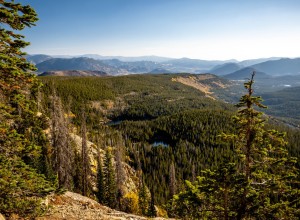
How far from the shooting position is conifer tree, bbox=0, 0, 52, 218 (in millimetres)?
12492

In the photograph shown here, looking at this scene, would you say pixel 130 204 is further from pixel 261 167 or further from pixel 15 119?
pixel 15 119

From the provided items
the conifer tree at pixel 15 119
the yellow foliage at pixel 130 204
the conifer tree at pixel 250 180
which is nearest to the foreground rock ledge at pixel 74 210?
the conifer tree at pixel 15 119

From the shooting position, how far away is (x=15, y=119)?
13219 mm

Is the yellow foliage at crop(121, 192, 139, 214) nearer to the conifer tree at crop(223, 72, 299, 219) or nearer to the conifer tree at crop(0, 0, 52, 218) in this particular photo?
the conifer tree at crop(223, 72, 299, 219)

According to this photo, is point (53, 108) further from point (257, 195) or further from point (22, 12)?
point (257, 195)

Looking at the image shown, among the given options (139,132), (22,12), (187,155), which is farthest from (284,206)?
(139,132)

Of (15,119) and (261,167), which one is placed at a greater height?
(15,119)

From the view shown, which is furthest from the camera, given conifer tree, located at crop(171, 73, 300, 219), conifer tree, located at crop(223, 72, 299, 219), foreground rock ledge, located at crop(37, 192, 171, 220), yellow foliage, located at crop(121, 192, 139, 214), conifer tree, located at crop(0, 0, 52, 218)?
yellow foliage, located at crop(121, 192, 139, 214)

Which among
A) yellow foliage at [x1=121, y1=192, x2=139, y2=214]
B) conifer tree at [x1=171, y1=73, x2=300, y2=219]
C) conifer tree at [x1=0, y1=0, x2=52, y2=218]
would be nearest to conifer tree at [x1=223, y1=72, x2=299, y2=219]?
conifer tree at [x1=171, y1=73, x2=300, y2=219]

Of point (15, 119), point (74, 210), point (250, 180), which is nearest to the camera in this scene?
point (15, 119)

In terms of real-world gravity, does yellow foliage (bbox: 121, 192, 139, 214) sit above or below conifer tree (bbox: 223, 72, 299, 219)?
below

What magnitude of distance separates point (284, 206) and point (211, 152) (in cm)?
14386

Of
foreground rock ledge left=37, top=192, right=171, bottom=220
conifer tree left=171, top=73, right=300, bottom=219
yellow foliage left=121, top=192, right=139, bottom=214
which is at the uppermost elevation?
conifer tree left=171, top=73, right=300, bottom=219

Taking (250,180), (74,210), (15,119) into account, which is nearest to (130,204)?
(74,210)
